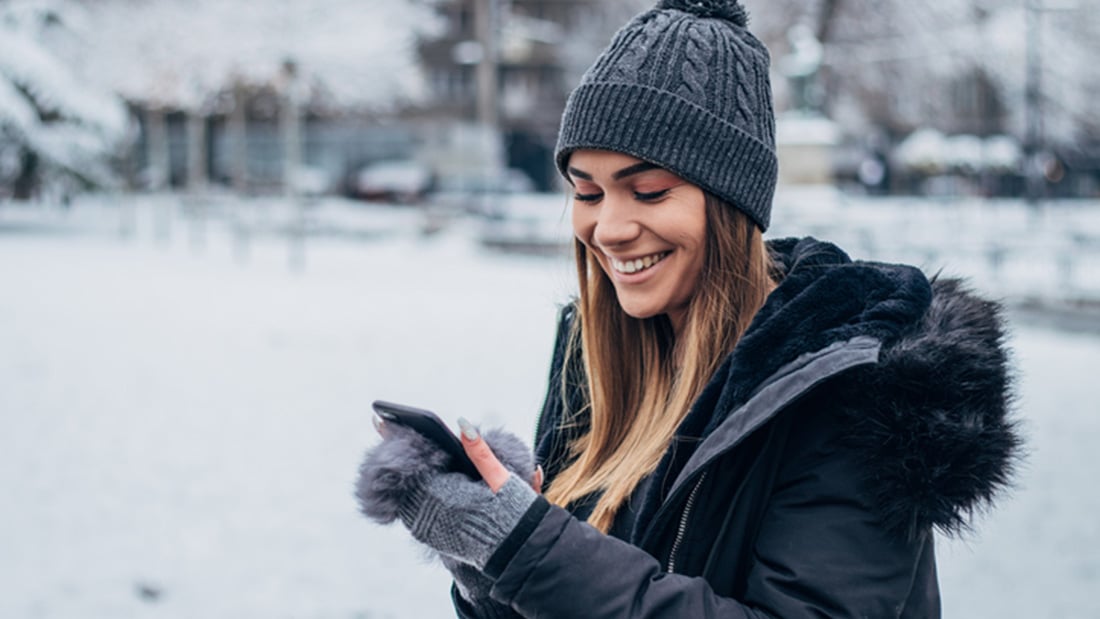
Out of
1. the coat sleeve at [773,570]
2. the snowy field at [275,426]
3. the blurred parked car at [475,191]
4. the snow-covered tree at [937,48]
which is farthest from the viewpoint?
the blurred parked car at [475,191]

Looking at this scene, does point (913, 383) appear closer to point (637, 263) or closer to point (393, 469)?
point (637, 263)

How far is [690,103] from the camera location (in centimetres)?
177

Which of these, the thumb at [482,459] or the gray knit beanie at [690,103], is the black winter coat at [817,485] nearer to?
the thumb at [482,459]

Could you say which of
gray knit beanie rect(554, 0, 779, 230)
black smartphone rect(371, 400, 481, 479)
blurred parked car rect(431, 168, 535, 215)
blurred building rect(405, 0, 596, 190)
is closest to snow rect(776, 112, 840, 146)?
blurred parked car rect(431, 168, 535, 215)

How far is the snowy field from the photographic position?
17.0 ft

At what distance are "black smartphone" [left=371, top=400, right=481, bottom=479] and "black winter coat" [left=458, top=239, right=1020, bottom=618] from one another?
140mm

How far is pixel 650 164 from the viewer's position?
1.77 m

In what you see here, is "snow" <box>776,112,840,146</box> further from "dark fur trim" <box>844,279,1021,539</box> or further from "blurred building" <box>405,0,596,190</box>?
"blurred building" <box>405,0,596,190</box>

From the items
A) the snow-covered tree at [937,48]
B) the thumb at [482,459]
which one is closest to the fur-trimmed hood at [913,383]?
the thumb at [482,459]

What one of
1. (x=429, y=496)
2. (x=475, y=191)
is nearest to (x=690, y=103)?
(x=429, y=496)

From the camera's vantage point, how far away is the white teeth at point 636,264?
5.98 feet

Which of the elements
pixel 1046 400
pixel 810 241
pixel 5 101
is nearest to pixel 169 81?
pixel 5 101

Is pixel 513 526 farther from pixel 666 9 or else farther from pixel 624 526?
pixel 666 9

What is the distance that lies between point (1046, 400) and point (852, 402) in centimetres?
810
